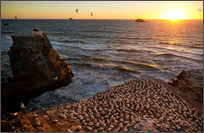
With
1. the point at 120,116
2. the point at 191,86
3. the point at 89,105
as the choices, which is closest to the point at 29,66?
the point at 89,105

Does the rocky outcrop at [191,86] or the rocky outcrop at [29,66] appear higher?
the rocky outcrop at [29,66]

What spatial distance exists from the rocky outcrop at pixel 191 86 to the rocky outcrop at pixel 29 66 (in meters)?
11.6

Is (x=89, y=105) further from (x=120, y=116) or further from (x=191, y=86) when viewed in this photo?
(x=191, y=86)

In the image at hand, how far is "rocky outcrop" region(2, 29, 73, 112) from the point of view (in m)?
11.5

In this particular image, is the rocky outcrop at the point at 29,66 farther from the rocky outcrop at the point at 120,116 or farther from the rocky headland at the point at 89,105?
the rocky outcrop at the point at 120,116

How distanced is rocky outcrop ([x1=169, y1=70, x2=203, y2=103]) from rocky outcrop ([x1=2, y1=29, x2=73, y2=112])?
11.6 metres

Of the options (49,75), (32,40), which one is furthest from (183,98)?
(32,40)

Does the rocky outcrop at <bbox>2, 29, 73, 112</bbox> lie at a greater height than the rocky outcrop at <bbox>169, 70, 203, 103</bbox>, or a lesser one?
greater

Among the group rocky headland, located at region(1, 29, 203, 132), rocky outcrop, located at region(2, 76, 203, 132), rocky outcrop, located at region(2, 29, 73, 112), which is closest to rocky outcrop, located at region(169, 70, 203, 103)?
rocky headland, located at region(1, 29, 203, 132)

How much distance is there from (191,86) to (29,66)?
14.5 metres

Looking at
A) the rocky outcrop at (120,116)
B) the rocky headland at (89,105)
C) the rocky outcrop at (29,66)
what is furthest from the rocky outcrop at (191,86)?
the rocky outcrop at (29,66)

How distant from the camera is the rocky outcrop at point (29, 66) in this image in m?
11.5

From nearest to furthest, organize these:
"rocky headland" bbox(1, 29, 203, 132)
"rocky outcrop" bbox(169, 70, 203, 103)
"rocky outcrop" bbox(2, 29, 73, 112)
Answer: "rocky headland" bbox(1, 29, 203, 132)
"rocky outcrop" bbox(2, 29, 73, 112)
"rocky outcrop" bbox(169, 70, 203, 103)

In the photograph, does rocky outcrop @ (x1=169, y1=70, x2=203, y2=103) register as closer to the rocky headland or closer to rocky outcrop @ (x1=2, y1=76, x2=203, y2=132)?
the rocky headland
